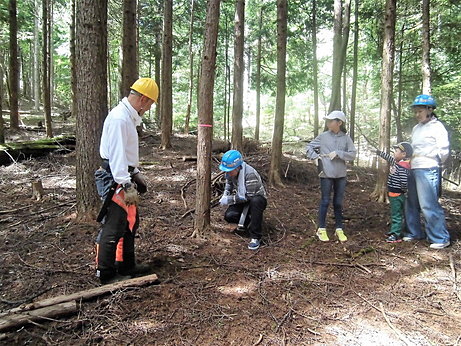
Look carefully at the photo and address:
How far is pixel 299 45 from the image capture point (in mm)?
19594

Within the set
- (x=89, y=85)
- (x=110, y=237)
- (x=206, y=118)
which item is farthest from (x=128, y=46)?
(x=110, y=237)

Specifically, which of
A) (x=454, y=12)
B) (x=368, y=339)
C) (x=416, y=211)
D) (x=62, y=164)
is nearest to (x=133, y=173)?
(x=368, y=339)

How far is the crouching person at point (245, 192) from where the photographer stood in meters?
5.02

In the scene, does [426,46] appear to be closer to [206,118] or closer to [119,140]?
[206,118]

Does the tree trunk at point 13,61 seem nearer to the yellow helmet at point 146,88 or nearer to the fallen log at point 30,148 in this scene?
the fallen log at point 30,148

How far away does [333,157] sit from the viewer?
5219 millimetres

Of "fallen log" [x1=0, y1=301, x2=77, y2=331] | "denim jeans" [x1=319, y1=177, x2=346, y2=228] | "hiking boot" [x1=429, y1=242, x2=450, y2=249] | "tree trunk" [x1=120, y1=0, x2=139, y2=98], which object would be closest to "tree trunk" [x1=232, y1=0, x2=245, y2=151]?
"tree trunk" [x1=120, y1=0, x2=139, y2=98]

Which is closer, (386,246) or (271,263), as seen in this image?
(271,263)

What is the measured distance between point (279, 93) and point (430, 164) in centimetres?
411

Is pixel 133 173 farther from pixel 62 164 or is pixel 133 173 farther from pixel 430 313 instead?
pixel 62 164

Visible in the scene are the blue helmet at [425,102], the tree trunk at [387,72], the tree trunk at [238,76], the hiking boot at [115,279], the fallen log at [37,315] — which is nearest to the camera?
the fallen log at [37,315]

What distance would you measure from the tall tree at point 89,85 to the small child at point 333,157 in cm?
339

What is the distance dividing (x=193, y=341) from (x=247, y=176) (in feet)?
9.16

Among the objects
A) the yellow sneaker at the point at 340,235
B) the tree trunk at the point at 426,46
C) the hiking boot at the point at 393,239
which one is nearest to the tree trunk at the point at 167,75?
the yellow sneaker at the point at 340,235
